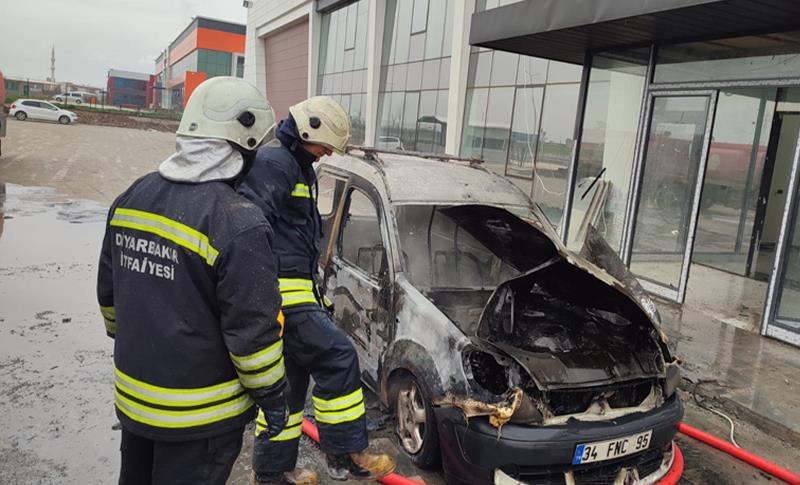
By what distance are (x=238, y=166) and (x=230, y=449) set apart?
1.01 m

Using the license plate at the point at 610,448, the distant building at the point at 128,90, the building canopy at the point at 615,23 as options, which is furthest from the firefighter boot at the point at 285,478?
the distant building at the point at 128,90

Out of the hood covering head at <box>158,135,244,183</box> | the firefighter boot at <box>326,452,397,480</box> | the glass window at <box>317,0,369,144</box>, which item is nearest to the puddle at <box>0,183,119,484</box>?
the firefighter boot at <box>326,452,397,480</box>

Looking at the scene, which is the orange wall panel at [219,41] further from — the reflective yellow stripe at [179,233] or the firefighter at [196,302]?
the reflective yellow stripe at [179,233]

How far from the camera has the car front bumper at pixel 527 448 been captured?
112 inches

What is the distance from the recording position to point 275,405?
2.08 meters

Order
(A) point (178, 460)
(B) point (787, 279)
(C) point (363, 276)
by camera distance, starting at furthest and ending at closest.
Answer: (B) point (787, 279) → (C) point (363, 276) → (A) point (178, 460)

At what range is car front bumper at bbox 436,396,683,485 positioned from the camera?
112 inches

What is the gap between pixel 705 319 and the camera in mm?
6832

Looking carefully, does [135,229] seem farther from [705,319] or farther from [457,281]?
[705,319]

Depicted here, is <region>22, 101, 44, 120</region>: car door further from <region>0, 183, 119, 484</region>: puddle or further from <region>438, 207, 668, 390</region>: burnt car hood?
<region>438, 207, 668, 390</region>: burnt car hood

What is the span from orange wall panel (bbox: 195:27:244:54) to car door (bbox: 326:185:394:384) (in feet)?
241

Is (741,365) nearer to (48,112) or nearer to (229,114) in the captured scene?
(229,114)

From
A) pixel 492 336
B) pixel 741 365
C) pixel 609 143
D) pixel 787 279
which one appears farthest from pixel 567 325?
pixel 609 143

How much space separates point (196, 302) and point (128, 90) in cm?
11373
